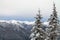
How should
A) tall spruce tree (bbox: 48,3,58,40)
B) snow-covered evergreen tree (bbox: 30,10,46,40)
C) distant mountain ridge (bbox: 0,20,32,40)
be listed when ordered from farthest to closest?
distant mountain ridge (bbox: 0,20,32,40), tall spruce tree (bbox: 48,3,58,40), snow-covered evergreen tree (bbox: 30,10,46,40)

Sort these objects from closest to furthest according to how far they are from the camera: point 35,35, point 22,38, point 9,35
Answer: point 35,35 → point 22,38 → point 9,35

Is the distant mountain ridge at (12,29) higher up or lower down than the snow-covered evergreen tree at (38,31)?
lower down

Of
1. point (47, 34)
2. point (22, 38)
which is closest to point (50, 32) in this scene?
point (47, 34)

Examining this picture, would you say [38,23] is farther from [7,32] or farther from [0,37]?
[7,32]

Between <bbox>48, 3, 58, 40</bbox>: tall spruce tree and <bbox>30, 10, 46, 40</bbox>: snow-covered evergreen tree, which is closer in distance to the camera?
<bbox>30, 10, 46, 40</bbox>: snow-covered evergreen tree

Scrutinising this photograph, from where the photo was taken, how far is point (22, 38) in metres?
49.4

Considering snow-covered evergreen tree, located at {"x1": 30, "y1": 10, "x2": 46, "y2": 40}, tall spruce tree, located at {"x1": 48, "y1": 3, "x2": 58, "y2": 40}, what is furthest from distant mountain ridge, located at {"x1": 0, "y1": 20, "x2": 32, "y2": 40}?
snow-covered evergreen tree, located at {"x1": 30, "y1": 10, "x2": 46, "y2": 40}

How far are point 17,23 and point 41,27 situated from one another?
3500 cm

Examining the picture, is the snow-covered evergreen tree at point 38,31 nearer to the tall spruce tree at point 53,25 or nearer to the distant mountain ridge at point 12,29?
the tall spruce tree at point 53,25

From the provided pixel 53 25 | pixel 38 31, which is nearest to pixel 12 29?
pixel 53 25

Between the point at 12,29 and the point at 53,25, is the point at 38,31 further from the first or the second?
the point at 12,29

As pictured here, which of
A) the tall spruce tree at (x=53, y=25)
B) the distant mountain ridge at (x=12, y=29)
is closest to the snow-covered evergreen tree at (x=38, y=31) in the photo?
the tall spruce tree at (x=53, y=25)

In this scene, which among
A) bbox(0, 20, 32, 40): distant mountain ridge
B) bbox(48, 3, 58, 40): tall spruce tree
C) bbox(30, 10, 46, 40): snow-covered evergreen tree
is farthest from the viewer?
bbox(0, 20, 32, 40): distant mountain ridge

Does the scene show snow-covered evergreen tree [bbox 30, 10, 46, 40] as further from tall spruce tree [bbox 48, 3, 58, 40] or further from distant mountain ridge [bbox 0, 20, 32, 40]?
distant mountain ridge [bbox 0, 20, 32, 40]
